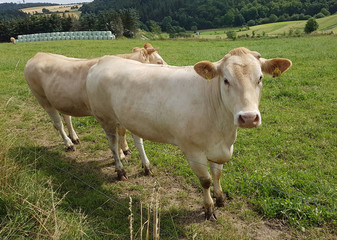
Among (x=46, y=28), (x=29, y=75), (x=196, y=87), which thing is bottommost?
(x=46, y=28)

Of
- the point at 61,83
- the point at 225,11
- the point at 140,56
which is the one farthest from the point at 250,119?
the point at 225,11

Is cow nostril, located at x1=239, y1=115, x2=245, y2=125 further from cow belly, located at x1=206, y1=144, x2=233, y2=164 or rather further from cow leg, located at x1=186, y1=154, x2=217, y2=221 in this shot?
cow leg, located at x1=186, y1=154, x2=217, y2=221

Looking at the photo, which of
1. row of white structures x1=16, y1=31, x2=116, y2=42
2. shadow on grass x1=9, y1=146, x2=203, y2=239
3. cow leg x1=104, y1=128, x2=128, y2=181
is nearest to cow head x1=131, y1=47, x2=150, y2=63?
cow leg x1=104, y1=128, x2=128, y2=181

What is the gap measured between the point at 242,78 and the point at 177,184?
2.47m

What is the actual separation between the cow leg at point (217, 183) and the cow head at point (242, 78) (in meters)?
1.18

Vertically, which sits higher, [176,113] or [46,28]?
[176,113]

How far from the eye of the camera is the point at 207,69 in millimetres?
3094

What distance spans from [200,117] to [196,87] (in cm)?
45

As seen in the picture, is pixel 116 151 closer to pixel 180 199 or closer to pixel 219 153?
pixel 180 199

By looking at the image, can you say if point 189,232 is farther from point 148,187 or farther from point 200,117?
point 200,117

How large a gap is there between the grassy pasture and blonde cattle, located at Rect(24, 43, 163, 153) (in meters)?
0.68

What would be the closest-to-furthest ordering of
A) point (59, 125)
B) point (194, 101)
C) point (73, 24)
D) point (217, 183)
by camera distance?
point (194, 101) < point (217, 183) < point (59, 125) < point (73, 24)

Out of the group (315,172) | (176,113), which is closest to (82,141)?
(176,113)

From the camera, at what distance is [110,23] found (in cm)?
5425
